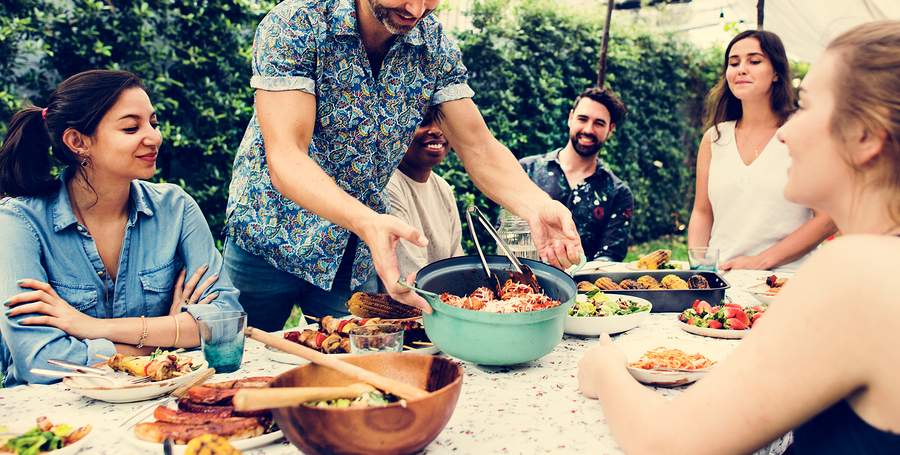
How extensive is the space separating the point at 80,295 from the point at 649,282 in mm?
2309

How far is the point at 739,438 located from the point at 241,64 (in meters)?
4.21

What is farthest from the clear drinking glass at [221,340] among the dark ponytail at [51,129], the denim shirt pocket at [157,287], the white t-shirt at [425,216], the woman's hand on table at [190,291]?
the white t-shirt at [425,216]

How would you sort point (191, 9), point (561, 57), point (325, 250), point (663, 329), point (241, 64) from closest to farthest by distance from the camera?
point (663, 329), point (325, 250), point (191, 9), point (241, 64), point (561, 57)

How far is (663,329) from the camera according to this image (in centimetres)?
199

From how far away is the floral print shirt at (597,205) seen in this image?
417 cm

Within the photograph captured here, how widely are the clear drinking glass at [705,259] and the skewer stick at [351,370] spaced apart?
203 cm

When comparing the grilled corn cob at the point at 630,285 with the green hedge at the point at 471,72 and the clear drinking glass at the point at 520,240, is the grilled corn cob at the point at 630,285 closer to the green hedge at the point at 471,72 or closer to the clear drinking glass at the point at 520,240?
the clear drinking glass at the point at 520,240

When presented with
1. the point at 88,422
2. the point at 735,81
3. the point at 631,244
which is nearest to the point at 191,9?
the point at 88,422

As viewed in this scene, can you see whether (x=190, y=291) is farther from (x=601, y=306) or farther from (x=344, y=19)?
(x=601, y=306)

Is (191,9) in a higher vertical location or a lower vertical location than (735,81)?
higher

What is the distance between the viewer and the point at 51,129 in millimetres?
1999

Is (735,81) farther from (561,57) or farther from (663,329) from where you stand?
(561,57)

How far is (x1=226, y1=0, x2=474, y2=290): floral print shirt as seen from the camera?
1.90 m

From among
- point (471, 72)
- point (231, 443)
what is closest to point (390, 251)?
point (231, 443)
